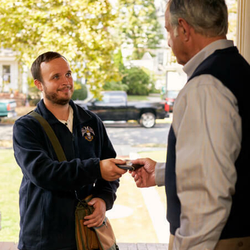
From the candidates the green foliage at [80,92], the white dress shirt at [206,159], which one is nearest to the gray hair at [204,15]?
the white dress shirt at [206,159]

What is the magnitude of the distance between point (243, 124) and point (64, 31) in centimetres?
475

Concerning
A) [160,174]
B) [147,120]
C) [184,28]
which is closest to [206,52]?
[184,28]

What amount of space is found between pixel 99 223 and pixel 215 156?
858 mm

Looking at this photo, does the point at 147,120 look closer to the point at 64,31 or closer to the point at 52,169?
the point at 64,31

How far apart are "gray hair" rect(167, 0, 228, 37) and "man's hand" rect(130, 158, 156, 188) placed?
676 mm

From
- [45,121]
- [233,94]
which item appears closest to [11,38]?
[45,121]

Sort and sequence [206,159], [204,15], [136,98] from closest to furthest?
[206,159] < [204,15] < [136,98]

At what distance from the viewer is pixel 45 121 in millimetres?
1740

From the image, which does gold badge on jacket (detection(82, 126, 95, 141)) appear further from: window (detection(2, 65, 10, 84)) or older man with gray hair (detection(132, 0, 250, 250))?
window (detection(2, 65, 10, 84))

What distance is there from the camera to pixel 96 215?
1708 mm

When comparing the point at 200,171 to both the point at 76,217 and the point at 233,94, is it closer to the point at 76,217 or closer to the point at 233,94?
the point at 233,94

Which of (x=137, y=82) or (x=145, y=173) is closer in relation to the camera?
(x=145, y=173)

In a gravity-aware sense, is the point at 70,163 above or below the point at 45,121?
below

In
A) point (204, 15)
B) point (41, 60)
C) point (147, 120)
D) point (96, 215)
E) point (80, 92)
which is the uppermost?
point (204, 15)
